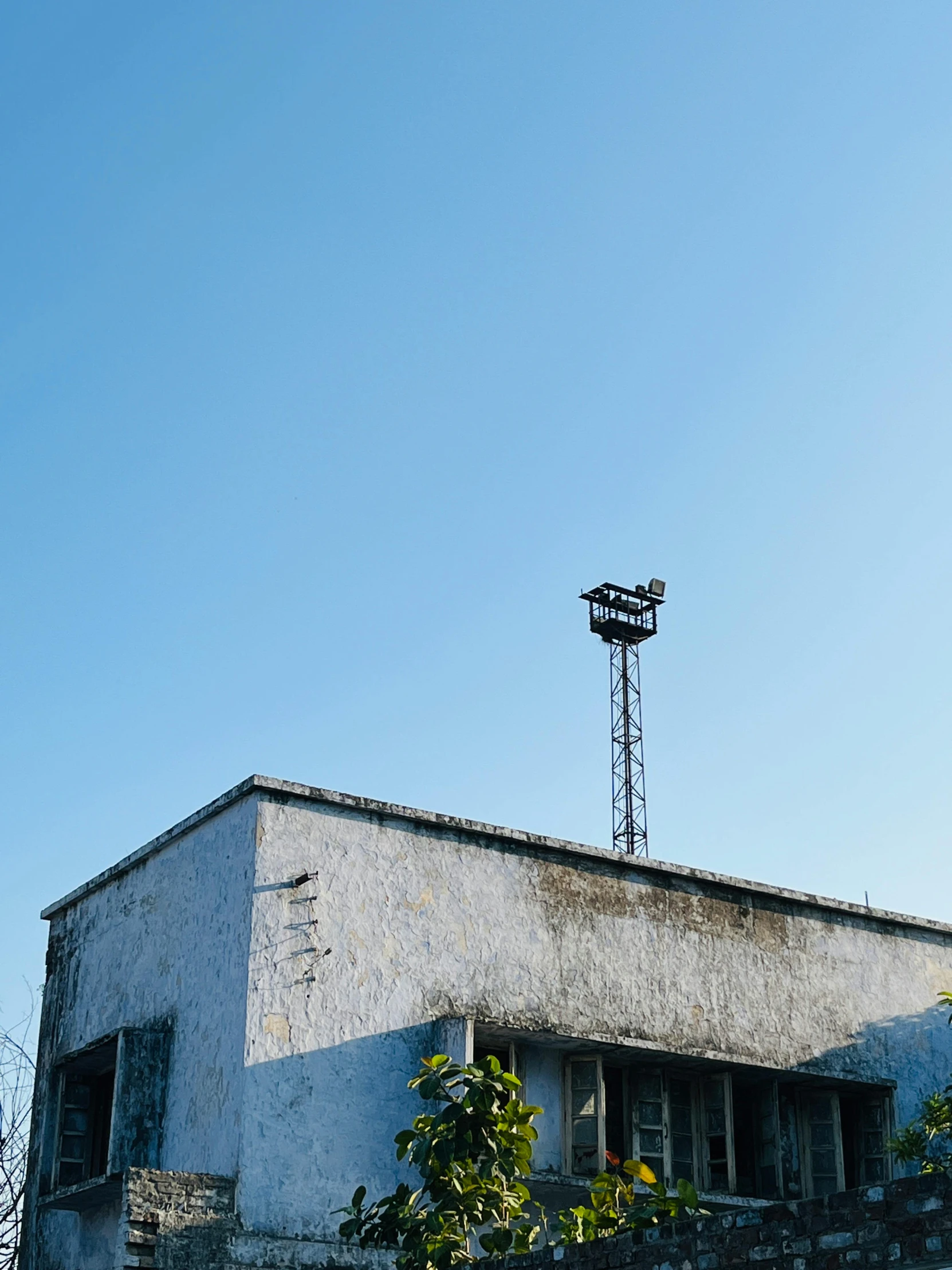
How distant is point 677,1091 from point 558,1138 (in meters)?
1.47

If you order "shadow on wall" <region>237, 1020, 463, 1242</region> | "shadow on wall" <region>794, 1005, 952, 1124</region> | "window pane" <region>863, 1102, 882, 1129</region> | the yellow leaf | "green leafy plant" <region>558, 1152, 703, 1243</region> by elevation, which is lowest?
"green leafy plant" <region>558, 1152, 703, 1243</region>

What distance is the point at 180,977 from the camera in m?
12.9

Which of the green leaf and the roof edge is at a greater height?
the roof edge

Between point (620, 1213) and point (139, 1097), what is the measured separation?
432 centimetres

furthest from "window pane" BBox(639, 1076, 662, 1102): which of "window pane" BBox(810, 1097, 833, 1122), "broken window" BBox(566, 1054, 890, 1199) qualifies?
"window pane" BBox(810, 1097, 833, 1122)

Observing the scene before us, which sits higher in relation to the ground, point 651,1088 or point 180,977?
point 180,977

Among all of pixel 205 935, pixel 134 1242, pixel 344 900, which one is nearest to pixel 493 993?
pixel 344 900

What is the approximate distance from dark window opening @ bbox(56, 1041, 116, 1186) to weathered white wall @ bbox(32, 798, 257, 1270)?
0.31 meters

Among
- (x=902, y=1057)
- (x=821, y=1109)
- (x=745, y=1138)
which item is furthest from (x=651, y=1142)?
(x=902, y=1057)

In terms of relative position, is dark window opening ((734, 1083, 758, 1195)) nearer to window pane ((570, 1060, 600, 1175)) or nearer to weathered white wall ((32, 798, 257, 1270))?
window pane ((570, 1060, 600, 1175))

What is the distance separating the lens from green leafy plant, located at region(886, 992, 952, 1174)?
1315 cm

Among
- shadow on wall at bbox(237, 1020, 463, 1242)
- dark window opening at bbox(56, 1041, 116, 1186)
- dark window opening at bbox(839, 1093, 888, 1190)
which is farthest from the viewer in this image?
dark window opening at bbox(839, 1093, 888, 1190)

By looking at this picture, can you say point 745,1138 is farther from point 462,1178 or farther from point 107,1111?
point 107,1111

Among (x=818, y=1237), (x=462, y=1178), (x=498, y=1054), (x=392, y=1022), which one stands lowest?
(x=818, y=1237)
